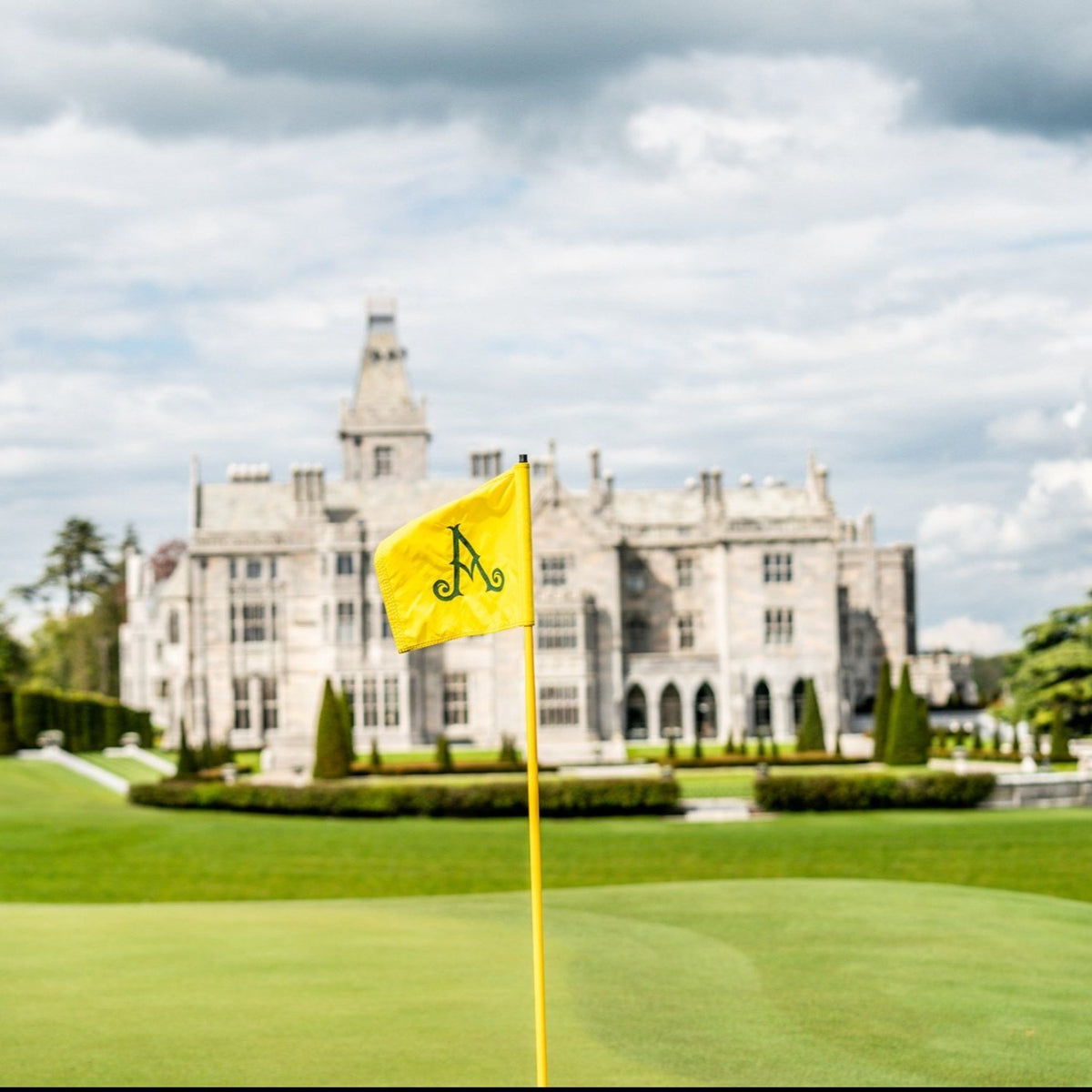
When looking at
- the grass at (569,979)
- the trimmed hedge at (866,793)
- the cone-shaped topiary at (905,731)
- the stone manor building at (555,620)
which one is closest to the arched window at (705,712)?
the stone manor building at (555,620)

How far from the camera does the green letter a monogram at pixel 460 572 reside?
10156mm

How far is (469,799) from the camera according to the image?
38.0 meters

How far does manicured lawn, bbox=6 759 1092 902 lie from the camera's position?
27.4 meters

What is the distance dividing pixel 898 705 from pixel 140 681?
55429 mm

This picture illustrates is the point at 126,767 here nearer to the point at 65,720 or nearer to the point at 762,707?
the point at 65,720

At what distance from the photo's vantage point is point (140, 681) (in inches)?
3652

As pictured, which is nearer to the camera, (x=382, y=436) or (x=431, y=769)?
(x=431, y=769)

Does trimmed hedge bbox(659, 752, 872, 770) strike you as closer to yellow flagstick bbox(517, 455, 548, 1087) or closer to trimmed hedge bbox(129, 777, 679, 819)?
trimmed hedge bbox(129, 777, 679, 819)

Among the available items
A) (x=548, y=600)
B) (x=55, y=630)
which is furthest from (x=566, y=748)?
(x=55, y=630)

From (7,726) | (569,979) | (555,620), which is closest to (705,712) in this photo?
(555,620)

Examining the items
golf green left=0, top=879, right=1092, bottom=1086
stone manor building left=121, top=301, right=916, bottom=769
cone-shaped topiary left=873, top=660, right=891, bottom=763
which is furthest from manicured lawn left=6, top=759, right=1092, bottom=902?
stone manor building left=121, top=301, right=916, bottom=769

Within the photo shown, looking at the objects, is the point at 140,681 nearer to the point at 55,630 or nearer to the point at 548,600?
the point at 55,630

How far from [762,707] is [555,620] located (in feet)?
31.0

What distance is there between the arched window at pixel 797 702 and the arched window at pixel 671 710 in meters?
4.65
